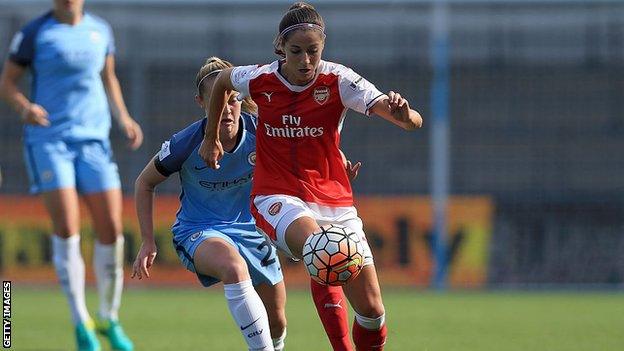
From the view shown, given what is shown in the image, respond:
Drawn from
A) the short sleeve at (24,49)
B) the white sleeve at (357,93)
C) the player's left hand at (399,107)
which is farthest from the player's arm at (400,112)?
the short sleeve at (24,49)

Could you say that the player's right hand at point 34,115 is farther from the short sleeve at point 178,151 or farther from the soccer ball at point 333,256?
the soccer ball at point 333,256

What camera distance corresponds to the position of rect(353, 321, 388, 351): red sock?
6234 mm

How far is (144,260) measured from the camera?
20.5 ft

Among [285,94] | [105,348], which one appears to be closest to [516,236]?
[105,348]

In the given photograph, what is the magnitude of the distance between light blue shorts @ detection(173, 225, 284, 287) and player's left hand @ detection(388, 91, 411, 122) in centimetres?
115

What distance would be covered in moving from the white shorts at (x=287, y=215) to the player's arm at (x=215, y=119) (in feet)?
0.91

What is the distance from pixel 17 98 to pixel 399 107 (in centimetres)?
303

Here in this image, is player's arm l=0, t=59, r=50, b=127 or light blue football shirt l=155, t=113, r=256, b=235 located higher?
player's arm l=0, t=59, r=50, b=127

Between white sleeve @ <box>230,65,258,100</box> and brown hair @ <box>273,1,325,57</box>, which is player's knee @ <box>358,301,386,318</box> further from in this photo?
brown hair @ <box>273,1,325,57</box>

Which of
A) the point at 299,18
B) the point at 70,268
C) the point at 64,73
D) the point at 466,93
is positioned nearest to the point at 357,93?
the point at 299,18

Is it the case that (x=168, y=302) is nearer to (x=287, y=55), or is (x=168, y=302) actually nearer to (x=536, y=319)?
(x=536, y=319)

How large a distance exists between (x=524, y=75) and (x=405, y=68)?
63.8 inches

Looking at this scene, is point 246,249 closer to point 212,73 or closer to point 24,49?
point 212,73

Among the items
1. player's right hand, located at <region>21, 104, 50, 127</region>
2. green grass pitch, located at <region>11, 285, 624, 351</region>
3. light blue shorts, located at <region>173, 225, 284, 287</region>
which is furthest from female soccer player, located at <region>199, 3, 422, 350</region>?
green grass pitch, located at <region>11, 285, 624, 351</region>
